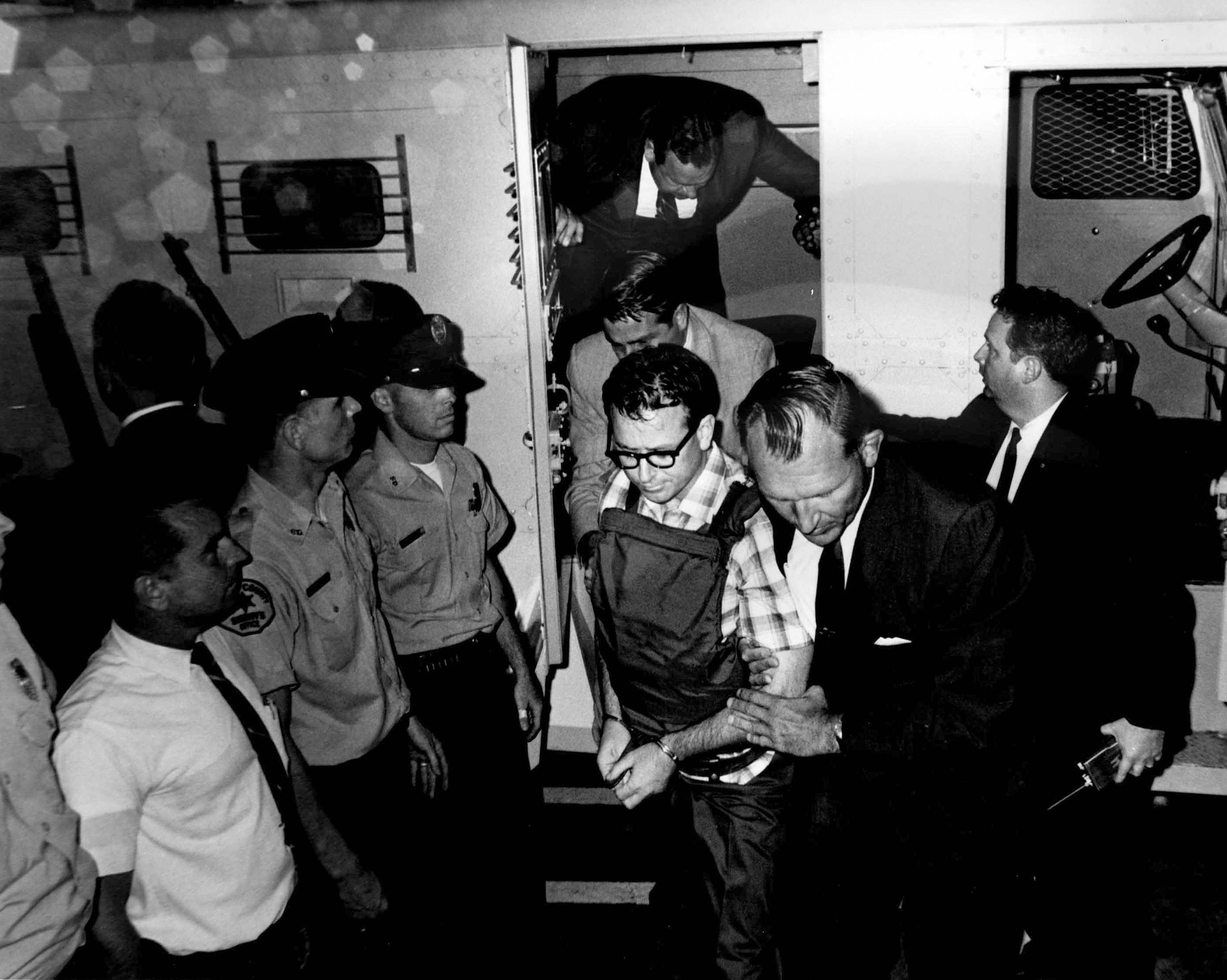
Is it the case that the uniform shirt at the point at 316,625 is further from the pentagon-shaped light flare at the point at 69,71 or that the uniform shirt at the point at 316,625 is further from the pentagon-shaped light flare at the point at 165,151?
the pentagon-shaped light flare at the point at 69,71

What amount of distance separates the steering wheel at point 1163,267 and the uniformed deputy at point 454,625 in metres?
3.49

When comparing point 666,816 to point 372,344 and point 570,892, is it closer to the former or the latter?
point 570,892

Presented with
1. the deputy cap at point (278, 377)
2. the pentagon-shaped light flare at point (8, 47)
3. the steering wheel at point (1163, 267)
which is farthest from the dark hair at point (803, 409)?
the pentagon-shaped light flare at point (8, 47)

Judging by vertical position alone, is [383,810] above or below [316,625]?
below

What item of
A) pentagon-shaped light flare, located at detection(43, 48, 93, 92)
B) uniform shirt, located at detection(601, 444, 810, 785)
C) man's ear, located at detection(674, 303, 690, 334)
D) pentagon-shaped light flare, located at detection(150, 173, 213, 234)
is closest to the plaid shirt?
uniform shirt, located at detection(601, 444, 810, 785)

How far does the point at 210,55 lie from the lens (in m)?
4.63

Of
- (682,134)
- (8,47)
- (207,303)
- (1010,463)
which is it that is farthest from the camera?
(682,134)

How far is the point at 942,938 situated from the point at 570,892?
1.75 meters

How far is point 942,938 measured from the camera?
313 cm

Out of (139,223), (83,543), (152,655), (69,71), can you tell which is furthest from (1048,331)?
(69,71)

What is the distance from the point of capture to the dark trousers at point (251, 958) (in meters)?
2.64

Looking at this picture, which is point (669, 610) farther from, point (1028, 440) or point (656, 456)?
point (1028, 440)

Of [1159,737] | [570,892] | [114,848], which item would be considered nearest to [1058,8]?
[1159,737]

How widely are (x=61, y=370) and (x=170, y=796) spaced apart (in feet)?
10.9
